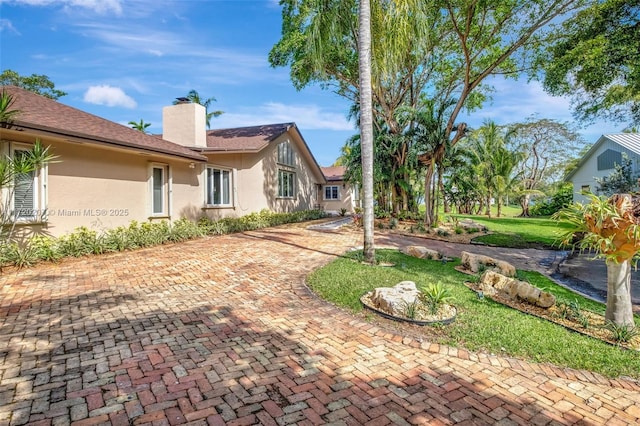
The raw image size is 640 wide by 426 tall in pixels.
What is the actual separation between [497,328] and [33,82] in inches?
1636

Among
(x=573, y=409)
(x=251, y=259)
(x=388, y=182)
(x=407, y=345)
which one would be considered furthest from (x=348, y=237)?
(x=573, y=409)

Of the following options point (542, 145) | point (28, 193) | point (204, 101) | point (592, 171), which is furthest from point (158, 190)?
point (542, 145)

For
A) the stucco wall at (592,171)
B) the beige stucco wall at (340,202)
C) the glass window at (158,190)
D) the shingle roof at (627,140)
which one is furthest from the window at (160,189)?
the shingle roof at (627,140)

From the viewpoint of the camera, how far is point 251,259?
8.43 m

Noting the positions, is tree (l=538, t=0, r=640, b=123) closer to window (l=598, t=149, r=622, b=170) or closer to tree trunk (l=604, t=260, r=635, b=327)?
tree trunk (l=604, t=260, r=635, b=327)

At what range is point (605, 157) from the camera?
79.3 feet

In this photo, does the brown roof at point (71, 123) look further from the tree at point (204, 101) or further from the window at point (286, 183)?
the tree at point (204, 101)

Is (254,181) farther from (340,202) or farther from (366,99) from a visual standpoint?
(340,202)

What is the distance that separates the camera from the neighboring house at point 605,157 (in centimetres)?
2119

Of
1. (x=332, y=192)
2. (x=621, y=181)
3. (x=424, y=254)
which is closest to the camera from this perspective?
(x=424, y=254)

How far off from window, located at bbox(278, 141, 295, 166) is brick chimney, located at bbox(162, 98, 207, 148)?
501 centimetres

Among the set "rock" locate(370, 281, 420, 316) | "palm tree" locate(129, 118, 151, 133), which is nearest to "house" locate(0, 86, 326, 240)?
"rock" locate(370, 281, 420, 316)

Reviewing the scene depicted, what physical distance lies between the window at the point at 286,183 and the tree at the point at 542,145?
2723cm

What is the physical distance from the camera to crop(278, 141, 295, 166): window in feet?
63.8
